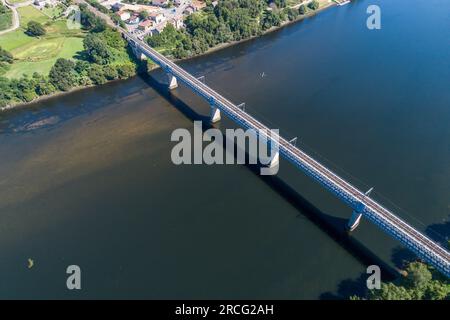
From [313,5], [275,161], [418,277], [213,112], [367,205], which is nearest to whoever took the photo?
[418,277]

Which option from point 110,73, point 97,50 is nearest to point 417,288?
point 110,73

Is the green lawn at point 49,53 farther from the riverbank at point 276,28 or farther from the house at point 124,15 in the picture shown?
the riverbank at point 276,28

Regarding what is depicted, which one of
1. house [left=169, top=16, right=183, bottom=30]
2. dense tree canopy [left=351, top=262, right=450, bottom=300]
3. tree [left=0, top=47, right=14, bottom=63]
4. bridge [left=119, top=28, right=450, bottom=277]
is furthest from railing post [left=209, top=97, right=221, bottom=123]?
tree [left=0, top=47, right=14, bottom=63]

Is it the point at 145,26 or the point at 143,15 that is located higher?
the point at 143,15

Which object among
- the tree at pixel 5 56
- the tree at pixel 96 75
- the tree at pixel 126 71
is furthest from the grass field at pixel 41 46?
the tree at pixel 126 71

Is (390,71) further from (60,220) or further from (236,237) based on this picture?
(60,220)

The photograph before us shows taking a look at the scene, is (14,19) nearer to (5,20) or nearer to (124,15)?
(5,20)
